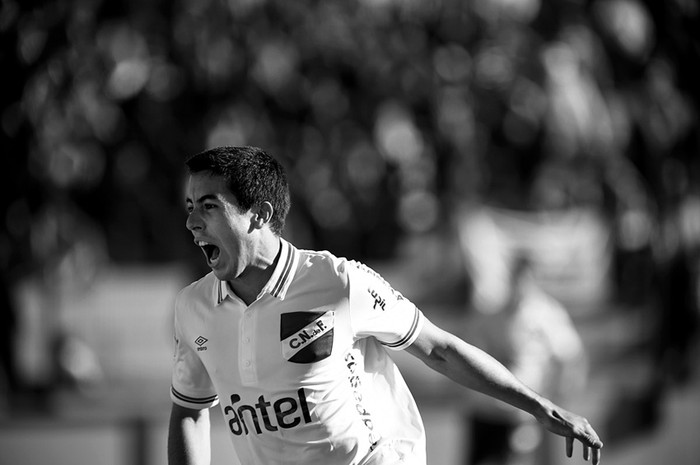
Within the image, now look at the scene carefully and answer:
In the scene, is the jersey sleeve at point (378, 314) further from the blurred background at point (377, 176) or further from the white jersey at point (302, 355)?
the blurred background at point (377, 176)

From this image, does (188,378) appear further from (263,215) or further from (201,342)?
(263,215)

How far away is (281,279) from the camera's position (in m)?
3.05

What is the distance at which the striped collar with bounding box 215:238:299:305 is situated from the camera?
3.03 meters


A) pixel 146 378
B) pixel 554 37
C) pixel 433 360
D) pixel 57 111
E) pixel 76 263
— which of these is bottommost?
pixel 433 360

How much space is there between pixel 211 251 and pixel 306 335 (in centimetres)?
41

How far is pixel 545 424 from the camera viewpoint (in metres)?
3.01

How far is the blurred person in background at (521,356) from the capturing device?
659 centimetres

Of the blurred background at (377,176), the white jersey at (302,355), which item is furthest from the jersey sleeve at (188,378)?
the blurred background at (377,176)

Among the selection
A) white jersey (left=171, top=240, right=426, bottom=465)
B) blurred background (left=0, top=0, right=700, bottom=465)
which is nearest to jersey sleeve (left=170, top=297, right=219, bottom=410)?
white jersey (left=171, top=240, right=426, bottom=465)

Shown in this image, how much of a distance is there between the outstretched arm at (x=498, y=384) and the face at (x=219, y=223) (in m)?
0.66

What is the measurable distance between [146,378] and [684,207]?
552 centimetres

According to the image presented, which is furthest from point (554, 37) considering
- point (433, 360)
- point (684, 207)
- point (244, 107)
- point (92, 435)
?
point (433, 360)

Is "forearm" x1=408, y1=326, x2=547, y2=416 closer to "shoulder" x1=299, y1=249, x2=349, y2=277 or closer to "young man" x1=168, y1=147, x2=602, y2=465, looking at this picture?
"young man" x1=168, y1=147, x2=602, y2=465

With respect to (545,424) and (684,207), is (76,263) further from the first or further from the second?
(545,424)
